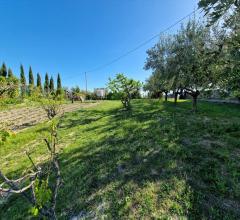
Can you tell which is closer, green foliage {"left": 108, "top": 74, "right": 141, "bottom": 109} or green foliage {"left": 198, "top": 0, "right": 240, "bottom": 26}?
green foliage {"left": 198, "top": 0, "right": 240, "bottom": 26}

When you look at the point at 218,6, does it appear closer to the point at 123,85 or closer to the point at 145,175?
the point at 145,175

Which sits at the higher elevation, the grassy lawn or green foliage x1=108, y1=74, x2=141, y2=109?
green foliage x1=108, y1=74, x2=141, y2=109

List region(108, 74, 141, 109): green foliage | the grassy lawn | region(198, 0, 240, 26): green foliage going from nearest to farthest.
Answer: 1. the grassy lawn
2. region(198, 0, 240, 26): green foliage
3. region(108, 74, 141, 109): green foliage

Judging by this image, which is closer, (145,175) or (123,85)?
(145,175)

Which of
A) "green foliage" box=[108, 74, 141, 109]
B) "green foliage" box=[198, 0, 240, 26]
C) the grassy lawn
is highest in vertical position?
"green foliage" box=[198, 0, 240, 26]

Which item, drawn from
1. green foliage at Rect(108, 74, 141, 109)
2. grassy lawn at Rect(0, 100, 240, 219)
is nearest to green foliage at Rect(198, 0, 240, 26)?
grassy lawn at Rect(0, 100, 240, 219)

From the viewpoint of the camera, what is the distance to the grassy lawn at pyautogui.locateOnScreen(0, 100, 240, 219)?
264 centimetres

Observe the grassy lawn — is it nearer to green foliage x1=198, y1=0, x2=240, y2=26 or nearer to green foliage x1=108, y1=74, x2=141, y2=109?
green foliage x1=198, y1=0, x2=240, y2=26

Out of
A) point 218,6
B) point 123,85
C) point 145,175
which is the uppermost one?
point 218,6

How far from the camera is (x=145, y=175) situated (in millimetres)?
3490

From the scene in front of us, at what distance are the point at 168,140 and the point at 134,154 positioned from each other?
146cm

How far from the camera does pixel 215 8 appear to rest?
5.11 m

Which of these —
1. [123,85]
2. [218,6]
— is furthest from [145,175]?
[123,85]

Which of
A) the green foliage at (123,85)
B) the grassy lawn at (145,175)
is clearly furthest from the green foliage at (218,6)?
the green foliage at (123,85)
